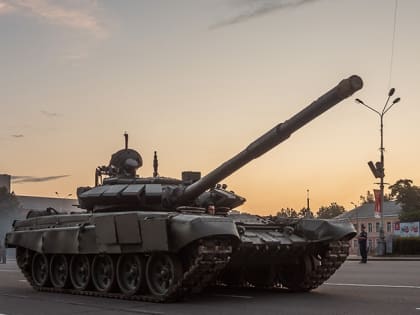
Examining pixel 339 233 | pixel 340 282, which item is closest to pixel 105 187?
pixel 339 233

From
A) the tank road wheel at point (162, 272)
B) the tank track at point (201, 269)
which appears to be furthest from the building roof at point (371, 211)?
the tank track at point (201, 269)

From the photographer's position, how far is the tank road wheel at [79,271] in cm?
1506

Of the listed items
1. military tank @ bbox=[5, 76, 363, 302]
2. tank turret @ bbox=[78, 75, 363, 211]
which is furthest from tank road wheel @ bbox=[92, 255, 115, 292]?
tank turret @ bbox=[78, 75, 363, 211]

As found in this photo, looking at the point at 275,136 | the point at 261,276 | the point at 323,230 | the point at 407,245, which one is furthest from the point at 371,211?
the point at 275,136

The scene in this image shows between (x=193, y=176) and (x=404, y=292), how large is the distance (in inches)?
208

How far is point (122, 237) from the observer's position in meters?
13.6

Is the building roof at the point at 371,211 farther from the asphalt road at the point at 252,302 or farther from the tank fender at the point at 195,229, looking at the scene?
the tank fender at the point at 195,229

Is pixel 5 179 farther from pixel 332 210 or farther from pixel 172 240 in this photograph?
pixel 172 240

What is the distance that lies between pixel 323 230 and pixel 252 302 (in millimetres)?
2519

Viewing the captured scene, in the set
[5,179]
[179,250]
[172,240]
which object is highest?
[5,179]

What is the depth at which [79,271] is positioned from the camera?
611 inches

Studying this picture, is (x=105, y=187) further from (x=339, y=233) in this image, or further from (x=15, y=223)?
(x=339, y=233)

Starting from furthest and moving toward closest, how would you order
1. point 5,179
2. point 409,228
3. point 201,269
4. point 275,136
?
point 5,179 < point 409,228 < point 275,136 < point 201,269

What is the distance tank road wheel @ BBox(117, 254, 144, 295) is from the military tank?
0.06 ft
